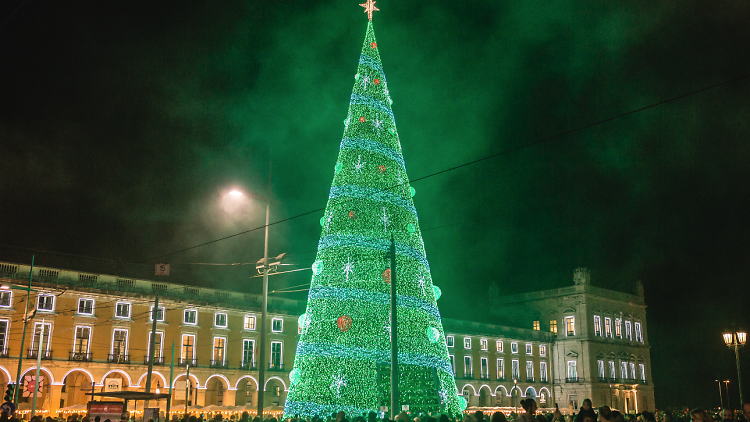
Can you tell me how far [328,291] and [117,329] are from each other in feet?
97.1

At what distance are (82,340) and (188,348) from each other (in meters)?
7.59

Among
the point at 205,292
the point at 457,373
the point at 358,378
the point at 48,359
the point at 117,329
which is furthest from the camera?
the point at 457,373

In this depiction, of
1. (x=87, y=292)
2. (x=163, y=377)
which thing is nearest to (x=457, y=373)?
(x=163, y=377)

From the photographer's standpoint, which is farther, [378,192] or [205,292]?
[205,292]

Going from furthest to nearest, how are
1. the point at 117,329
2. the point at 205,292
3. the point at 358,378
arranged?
the point at 205,292, the point at 117,329, the point at 358,378

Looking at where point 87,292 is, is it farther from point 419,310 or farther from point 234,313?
point 419,310

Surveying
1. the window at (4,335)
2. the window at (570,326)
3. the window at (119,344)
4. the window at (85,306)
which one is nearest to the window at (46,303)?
the window at (85,306)

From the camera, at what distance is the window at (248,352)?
1946 inches

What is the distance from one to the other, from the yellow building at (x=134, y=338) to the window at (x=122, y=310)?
67 mm

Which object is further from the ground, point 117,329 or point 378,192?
point 378,192

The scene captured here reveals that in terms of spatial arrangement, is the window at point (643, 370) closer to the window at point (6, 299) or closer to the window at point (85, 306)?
the window at point (85, 306)

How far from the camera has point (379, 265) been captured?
67.2ft

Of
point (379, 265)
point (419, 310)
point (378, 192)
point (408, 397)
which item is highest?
point (378, 192)

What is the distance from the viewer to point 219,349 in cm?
4822
